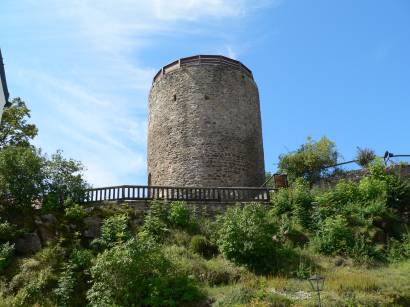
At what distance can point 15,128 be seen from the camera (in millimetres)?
23500

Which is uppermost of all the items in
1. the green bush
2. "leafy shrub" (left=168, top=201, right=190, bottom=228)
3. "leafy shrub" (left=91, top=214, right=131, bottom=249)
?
"leafy shrub" (left=168, top=201, right=190, bottom=228)

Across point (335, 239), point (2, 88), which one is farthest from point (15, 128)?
point (335, 239)

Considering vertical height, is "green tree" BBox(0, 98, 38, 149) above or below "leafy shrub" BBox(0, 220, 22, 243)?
above

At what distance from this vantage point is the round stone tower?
2291cm

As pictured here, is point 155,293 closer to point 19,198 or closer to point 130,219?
point 130,219

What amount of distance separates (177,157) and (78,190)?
228 inches

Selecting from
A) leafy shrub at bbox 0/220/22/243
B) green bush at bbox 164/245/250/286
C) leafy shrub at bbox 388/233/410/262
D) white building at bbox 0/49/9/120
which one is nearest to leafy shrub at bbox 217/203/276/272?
green bush at bbox 164/245/250/286

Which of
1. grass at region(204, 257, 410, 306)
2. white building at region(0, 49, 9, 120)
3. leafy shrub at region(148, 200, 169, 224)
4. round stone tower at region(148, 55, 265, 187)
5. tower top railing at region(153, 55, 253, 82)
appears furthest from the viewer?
tower top railing at region(153, 55, 253, 82)

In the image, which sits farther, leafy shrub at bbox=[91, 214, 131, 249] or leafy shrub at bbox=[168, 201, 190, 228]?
leafy shrub at bbox=[168, 201, 190, 228]

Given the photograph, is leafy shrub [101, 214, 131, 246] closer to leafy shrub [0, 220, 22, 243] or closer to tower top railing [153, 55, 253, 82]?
leafy shrub [0, 220, 22, 243]

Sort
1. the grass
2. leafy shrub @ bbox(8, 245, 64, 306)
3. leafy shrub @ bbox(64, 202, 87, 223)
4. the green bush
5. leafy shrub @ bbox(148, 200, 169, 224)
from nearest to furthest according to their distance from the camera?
the grass < leafy shrub @ bbox(8, 245, 64, 306) < the green bush < leafy shrub @ bbox(64, 202, 87, 223) < leafy shrub @ bbox(148, 200, 169, 224)

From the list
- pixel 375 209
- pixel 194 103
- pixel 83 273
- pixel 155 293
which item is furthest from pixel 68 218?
pixel 375 209

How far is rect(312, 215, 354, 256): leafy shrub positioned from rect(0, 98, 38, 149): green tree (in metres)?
14.2

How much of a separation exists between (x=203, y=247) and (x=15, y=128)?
39.6ft
